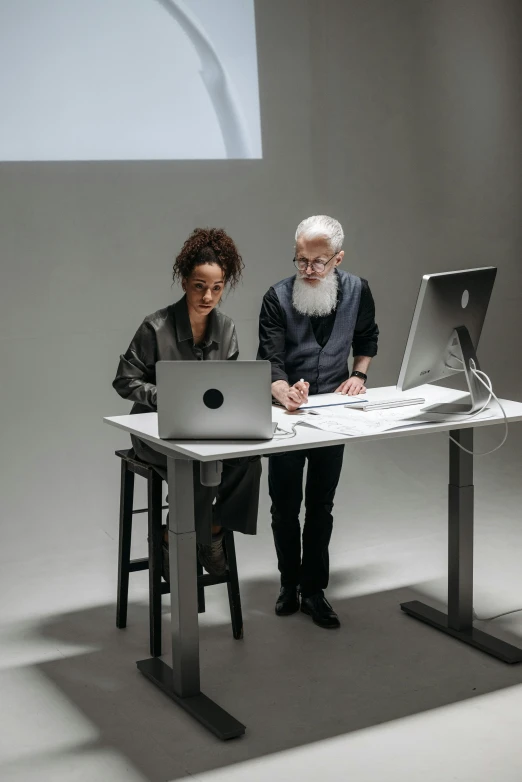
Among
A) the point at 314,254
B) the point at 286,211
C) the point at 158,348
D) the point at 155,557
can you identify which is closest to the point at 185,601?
the point at 155,557

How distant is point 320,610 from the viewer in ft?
10.9

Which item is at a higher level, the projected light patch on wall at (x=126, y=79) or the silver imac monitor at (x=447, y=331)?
the projected light patch on wall at (x=126, y=79)

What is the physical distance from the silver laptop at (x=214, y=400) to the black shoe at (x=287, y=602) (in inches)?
39.1

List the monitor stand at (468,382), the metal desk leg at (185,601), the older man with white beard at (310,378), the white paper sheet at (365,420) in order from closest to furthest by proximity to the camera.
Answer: the metal desk leg at (185,601) → the white paper sheet at (365,420) → the monitor stand at (468,382) → the older man with white beard at (310,378)

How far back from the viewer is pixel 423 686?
282cm

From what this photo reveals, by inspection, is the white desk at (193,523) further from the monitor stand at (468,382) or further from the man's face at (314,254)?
the man's face at (314,254)

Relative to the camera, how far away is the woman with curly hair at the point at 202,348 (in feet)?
9.91

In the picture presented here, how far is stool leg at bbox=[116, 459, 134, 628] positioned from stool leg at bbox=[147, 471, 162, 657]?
0.66 ft

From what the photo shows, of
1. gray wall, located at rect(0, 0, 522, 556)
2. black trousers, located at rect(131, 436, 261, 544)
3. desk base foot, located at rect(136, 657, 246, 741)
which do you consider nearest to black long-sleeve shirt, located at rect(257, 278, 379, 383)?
black trousers, located at rect(131, 436, 261, 544)

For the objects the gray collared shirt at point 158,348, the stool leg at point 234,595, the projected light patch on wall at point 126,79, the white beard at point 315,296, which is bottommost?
the stool leg at point 234,595

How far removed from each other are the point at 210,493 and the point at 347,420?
46 centimetres

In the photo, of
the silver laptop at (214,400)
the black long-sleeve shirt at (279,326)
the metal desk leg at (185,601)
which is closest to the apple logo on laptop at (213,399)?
the silver laptop at (214,400)

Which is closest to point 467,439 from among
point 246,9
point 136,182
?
point 136,182

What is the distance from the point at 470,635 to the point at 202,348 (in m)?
1.27
